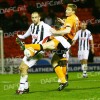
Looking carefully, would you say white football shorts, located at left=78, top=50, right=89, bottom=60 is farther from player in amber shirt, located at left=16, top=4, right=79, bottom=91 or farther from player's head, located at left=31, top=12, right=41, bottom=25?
player's head, located at left=31, top=12, right=41, bottom=25

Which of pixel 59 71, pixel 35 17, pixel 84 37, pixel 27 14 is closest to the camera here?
pixel 35 17

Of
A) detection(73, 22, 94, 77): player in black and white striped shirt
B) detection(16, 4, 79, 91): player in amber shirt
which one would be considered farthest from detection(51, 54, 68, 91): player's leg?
detection(73, 22, 94, 77): player in black and white striped shirt

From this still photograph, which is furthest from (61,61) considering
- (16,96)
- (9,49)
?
(9,49)

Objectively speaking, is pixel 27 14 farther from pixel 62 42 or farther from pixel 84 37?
pixel 62 42

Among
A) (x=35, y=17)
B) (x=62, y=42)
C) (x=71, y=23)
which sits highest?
(x=35, y=17)

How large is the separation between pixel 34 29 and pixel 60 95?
1.68 m

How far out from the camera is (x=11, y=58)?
19031mm

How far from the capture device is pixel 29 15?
73.2 ft

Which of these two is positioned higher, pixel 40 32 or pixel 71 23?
pixel 71 23

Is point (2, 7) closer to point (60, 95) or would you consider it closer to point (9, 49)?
point (9, 49)

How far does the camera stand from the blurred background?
20781 millimetres

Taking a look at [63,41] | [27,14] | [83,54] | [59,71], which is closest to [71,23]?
[63,41]

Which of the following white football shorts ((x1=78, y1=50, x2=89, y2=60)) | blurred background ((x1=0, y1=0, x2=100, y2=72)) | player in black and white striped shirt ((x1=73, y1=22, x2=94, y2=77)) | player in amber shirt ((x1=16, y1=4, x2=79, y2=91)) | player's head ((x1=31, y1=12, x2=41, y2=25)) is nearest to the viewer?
player in amber shirt ((x1=16, y1=4, x2=79, y2=91))

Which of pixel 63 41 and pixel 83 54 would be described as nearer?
pixel 63 41
